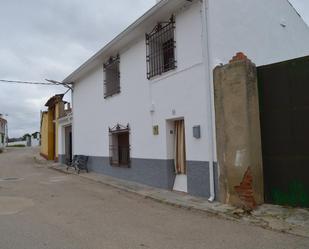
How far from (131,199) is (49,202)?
7.05 ft

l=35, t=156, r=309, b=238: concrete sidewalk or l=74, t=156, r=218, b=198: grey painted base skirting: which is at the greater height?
l=74, t=156, r=218, b=198: grey painted base skirting

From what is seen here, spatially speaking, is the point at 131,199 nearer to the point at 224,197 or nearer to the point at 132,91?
the point at 224,197

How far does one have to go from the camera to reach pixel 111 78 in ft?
46.5

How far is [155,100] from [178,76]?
136 centimetres

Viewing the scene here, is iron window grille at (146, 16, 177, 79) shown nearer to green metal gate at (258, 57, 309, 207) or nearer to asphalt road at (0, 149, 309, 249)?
green metal gate at (258, 57, 309, 207)

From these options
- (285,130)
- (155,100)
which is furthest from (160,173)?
(285,130)

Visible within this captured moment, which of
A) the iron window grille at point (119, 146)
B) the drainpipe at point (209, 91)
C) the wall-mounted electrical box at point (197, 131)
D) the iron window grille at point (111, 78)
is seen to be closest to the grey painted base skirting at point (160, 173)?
the drainpipe at point (209, 91)

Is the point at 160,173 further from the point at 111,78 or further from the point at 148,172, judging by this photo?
the point at 111,78

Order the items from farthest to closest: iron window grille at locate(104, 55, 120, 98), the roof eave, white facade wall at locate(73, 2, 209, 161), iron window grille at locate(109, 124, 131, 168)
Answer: iron window grille at locate(104, 55, 120, 98) → iron window grille at locate(109, 124, 131, 168) → the roof eave → white facade wall at locate(73, 2, 209, 161)

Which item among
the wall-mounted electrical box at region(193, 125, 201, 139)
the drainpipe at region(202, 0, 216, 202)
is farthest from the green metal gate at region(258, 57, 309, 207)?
the wall-mounted electrical box at region(193, 125, 201, 139)

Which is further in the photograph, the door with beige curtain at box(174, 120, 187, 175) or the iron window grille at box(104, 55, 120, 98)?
the iron window grille at box(104, 55, 120, 98)

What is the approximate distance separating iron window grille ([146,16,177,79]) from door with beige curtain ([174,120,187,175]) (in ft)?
5.55

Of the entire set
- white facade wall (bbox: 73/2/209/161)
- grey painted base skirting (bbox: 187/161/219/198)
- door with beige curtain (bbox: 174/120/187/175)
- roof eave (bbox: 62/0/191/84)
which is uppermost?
roof eave (bbox: 62/0/191/84)

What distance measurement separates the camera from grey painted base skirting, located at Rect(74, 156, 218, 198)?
8492mm
